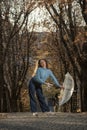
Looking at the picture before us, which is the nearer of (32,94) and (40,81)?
(40,81)

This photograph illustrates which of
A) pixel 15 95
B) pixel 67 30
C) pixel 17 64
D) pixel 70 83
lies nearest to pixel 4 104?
pixel 15 95

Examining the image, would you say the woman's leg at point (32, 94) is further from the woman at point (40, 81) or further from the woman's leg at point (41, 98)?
the woman's leg at point (41, 98)

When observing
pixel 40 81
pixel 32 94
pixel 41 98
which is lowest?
pixel 41 98

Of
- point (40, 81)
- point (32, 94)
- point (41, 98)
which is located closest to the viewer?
point (40, 81)

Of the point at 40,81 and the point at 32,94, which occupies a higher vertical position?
the point at 40,81

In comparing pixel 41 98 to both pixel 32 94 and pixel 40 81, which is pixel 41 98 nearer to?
pixel 32 94

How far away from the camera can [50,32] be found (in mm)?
43812

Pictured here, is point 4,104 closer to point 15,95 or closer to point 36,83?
point 15,95

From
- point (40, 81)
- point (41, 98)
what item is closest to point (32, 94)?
point (41, 98)

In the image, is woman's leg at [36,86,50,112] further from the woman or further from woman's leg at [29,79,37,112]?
woman's leg at [29,79,37,112]

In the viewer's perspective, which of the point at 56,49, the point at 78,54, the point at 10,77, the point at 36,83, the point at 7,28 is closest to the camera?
the point at 36,83

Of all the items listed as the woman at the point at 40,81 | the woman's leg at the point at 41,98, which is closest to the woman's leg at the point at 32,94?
the woman at the point at 40,81

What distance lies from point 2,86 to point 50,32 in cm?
978

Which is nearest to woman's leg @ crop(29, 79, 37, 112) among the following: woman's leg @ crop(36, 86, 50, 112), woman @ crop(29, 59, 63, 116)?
woman @ crop(29, 59, 63, 116)
